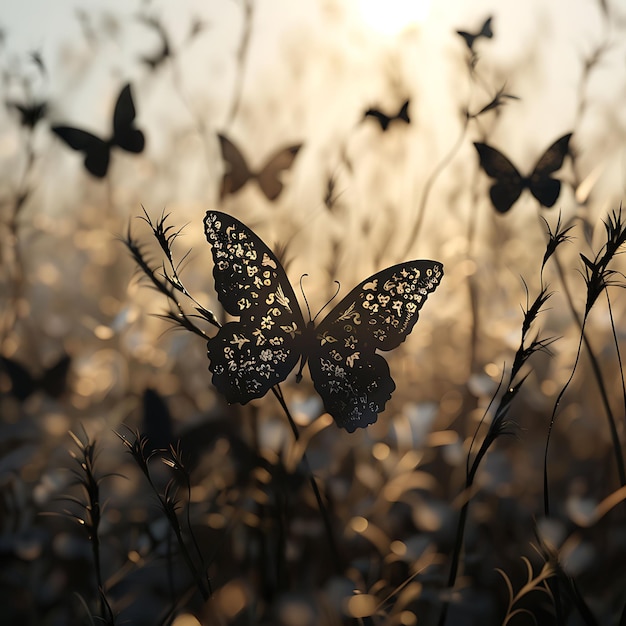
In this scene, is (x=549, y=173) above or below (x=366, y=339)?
above

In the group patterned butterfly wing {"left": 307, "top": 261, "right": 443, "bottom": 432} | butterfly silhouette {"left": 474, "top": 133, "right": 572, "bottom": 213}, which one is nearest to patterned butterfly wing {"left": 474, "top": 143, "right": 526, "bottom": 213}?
butterfly silhouette {"left": 474, "top": 133, "right": 572, "bottom": 213}

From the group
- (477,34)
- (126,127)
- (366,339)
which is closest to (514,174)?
(477,34)

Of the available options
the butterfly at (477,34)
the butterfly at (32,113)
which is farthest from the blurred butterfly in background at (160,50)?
the butterfly at (477,34)

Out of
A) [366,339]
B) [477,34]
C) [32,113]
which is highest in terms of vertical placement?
[32,113]

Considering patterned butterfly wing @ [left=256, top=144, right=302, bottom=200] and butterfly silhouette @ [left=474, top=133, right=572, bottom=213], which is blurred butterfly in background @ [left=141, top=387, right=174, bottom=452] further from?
butterfly silhouette @ [left=474, top=133, right=572, bottom=213]

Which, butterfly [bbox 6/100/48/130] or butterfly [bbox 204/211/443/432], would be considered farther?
butterfly [bbox 6/100/48/130]

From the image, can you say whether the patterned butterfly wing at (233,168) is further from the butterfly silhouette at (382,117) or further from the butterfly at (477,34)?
the butterfly at (477,34)

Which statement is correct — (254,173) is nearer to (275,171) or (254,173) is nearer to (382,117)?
(275,171)
